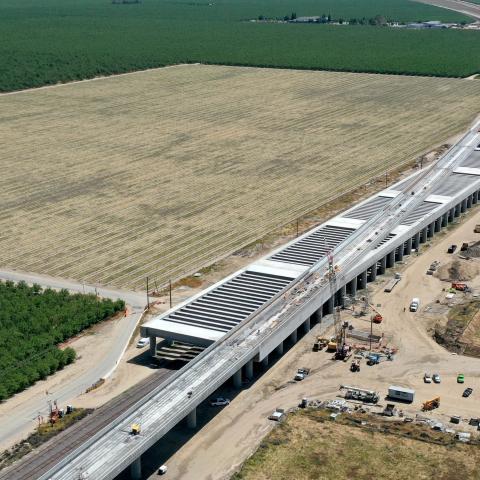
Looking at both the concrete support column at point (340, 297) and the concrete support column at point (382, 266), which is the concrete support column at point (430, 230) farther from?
the concrete support column at point (340, 297)

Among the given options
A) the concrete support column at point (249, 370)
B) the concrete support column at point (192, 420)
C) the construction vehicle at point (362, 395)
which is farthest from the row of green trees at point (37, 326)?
the construction vehicle at point (362, 395)

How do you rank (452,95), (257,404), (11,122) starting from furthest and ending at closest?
(452,95) < (11,122) < (257,404)

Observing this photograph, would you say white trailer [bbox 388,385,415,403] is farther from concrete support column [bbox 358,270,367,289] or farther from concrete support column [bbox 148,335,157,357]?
concrete support column [bbox 358,270,367,289]

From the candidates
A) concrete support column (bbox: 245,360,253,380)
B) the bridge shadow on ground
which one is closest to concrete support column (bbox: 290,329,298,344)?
the bridge shadow on ground

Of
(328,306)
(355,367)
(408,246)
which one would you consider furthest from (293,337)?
(408,246)

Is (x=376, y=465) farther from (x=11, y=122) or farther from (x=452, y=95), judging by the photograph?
(x=452, y=95)

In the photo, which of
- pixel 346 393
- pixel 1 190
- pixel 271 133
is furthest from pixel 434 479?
pixel 271 133
